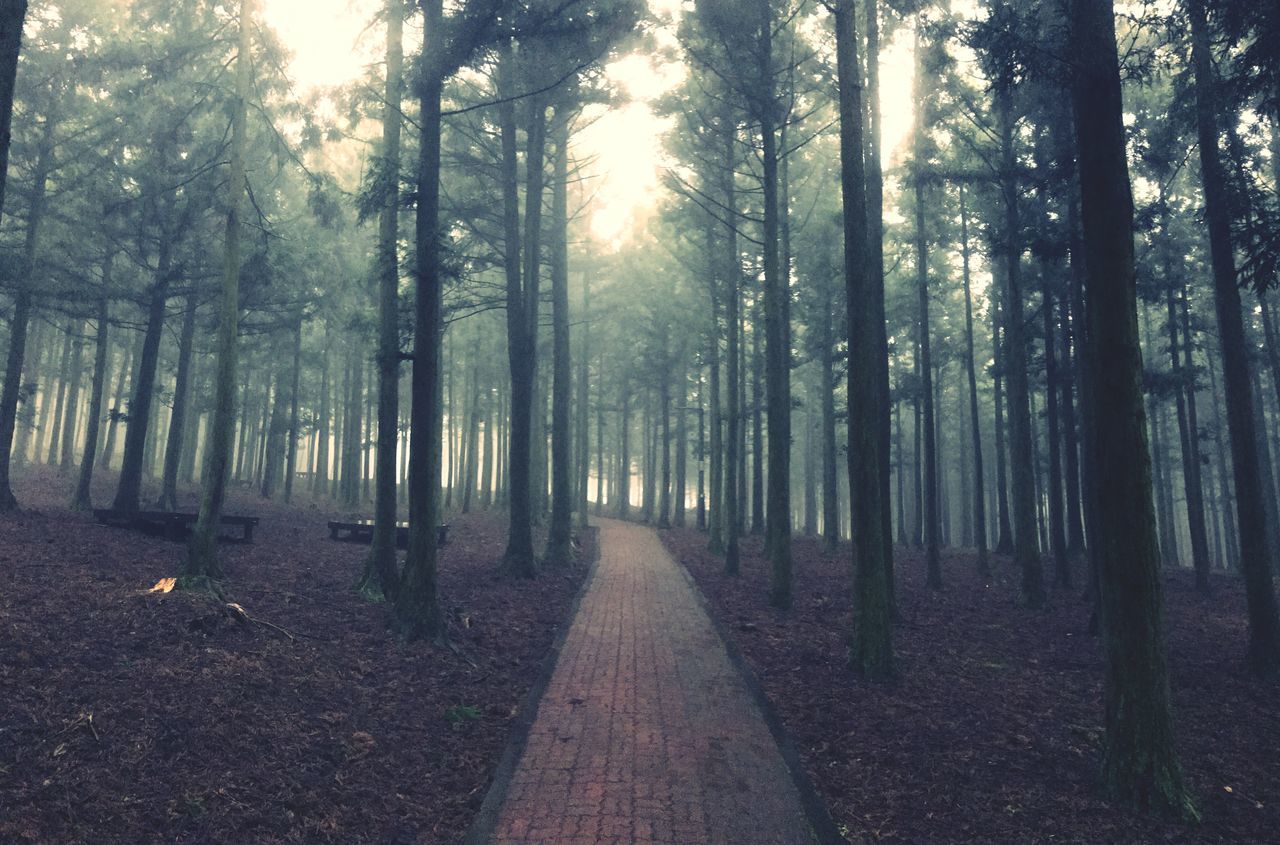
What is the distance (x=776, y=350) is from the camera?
12898 millimetres

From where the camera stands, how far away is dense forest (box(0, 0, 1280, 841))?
24.0 feet

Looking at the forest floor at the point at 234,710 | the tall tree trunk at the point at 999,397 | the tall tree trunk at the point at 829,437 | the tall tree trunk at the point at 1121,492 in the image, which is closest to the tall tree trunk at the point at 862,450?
the tall tree trunk at the point at 1121,492

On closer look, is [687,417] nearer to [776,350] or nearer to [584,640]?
[776,350]

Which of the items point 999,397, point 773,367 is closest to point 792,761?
point 773,367

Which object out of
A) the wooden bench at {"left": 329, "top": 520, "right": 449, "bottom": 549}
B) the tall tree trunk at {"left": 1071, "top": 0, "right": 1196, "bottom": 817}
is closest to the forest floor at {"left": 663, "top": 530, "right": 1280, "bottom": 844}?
the tall tree trunk at {"left": 1071, "top": 0, "right": 1196, "bottom": 817}

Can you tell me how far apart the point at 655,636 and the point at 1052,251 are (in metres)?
10.1

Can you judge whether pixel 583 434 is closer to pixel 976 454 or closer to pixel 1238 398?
pixel 976 454

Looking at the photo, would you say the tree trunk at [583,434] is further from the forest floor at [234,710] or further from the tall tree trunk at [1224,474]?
the tall tree trunk at [1224,474]

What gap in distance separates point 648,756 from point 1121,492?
445 cm

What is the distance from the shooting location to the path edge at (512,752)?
439cm

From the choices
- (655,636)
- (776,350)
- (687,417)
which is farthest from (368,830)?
(687,417)

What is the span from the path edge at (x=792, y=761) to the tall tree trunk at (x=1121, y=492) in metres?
2.37

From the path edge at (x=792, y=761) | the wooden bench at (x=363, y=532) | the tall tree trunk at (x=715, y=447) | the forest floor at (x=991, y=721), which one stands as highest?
the tall tree trunk at (x=715, y=447)

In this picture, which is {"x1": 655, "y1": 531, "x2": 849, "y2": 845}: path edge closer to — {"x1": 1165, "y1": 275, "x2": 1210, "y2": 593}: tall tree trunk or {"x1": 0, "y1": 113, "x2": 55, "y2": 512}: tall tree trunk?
{"x1": 1165, "y1": 275, "x2": 1210, "y2": 593}: tall tree trunk
